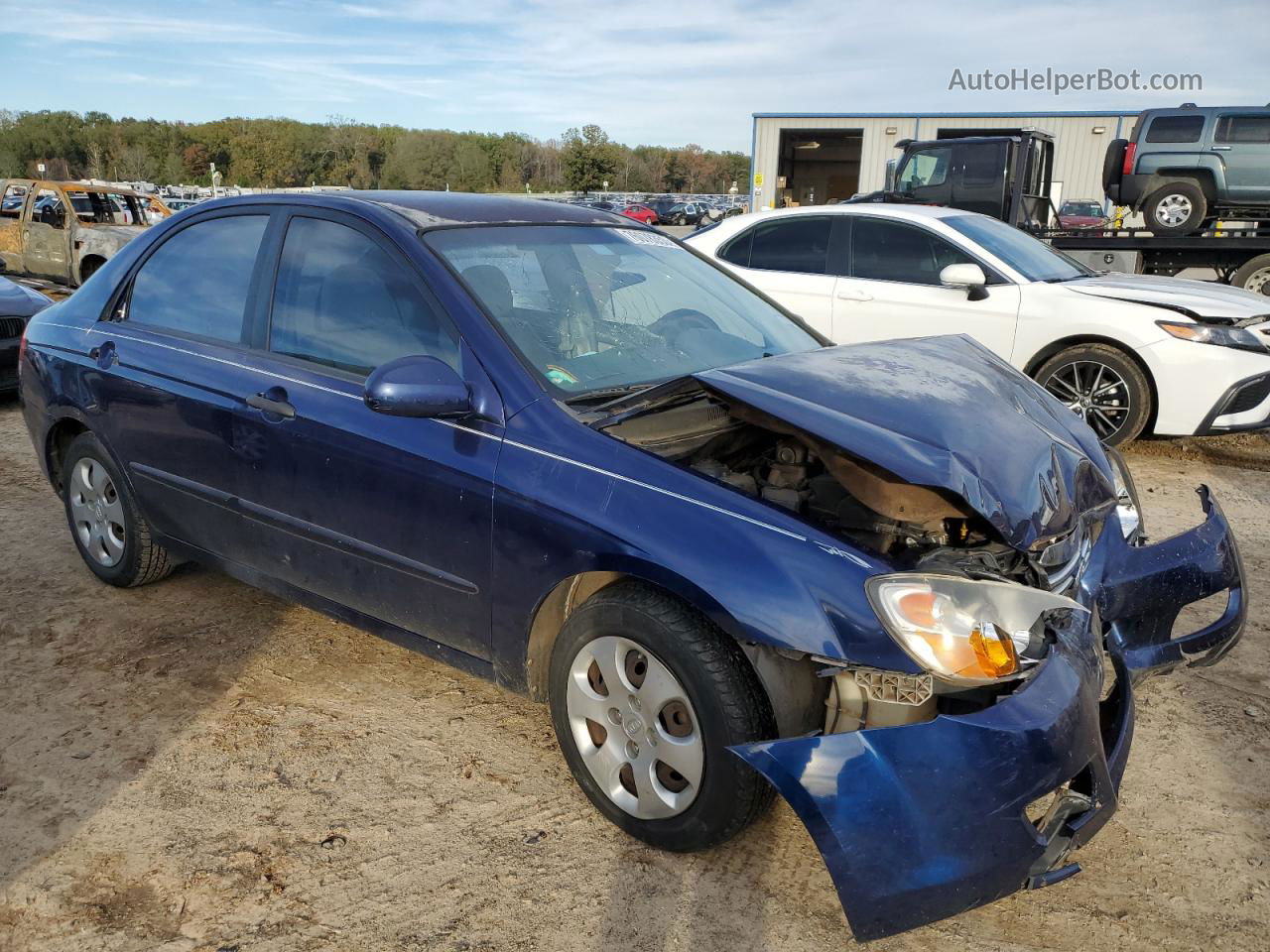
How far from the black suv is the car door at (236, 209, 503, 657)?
44.3 ft

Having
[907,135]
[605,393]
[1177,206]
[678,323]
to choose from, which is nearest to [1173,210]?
[1177,206]

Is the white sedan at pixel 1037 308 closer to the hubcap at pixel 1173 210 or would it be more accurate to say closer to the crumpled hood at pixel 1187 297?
the crumpled hood at pixel 1187 297

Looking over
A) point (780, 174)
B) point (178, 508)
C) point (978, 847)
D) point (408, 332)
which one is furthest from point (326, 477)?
point (780, 174)

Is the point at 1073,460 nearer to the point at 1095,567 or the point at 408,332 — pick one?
the point at 1095,567

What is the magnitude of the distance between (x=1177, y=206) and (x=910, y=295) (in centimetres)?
985

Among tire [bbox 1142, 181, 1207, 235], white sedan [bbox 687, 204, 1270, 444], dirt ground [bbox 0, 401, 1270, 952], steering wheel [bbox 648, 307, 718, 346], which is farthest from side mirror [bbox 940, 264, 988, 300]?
tire [bbox 1142, 181, 1207, 235]

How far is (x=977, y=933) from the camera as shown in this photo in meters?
2.27

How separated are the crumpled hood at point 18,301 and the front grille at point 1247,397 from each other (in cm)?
865

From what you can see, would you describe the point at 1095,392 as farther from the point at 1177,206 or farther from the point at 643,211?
the point at 643,211

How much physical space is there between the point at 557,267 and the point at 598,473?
1.02 m

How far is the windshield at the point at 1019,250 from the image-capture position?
269 inches

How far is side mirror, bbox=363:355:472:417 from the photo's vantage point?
2607mm

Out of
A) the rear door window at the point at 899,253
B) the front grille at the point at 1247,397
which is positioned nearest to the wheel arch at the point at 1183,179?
the rear door window at the point at 899,253

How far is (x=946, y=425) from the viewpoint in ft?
8.18
